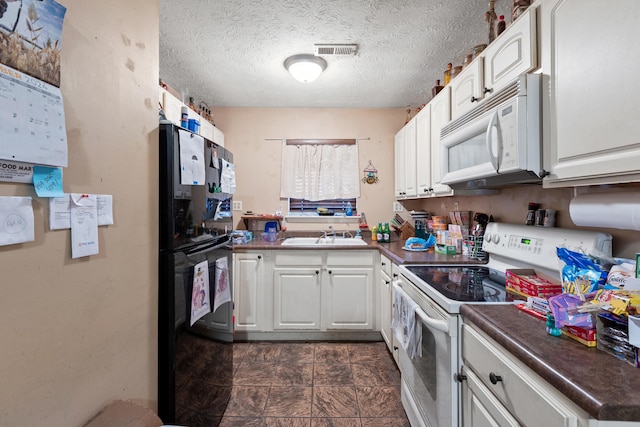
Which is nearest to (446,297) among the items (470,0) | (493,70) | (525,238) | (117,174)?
(525,238)

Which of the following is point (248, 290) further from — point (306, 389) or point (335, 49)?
point (335, 49)

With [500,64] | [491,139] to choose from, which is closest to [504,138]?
[491,139]

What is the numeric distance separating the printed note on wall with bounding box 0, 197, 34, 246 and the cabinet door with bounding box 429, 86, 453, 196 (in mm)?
2005

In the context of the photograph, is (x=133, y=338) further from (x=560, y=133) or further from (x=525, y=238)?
(x=525, y=238)

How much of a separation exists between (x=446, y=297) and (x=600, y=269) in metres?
0.48

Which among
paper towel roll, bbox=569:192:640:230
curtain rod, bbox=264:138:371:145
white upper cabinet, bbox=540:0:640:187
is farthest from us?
curtain rod, bbox=264:138:371:145

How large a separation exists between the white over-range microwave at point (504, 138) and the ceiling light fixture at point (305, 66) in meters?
1.16

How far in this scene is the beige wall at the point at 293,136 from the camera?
3219 millimetres

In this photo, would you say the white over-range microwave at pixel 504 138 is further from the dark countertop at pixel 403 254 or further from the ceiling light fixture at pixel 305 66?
the ceiling light fixture at pixel 305 66

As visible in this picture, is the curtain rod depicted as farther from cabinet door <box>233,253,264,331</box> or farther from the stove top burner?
the stove top burner

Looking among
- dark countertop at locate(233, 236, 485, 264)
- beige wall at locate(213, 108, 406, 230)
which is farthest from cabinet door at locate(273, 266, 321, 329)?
beige wall at locate(213, 108, 406, 230)

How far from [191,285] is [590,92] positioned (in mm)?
1668

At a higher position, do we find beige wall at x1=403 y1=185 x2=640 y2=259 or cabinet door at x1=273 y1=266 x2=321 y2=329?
beige wall at x1=403 y1=185 x2=640 y2=259

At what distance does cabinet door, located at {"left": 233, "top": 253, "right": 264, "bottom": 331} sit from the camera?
8.48ft
